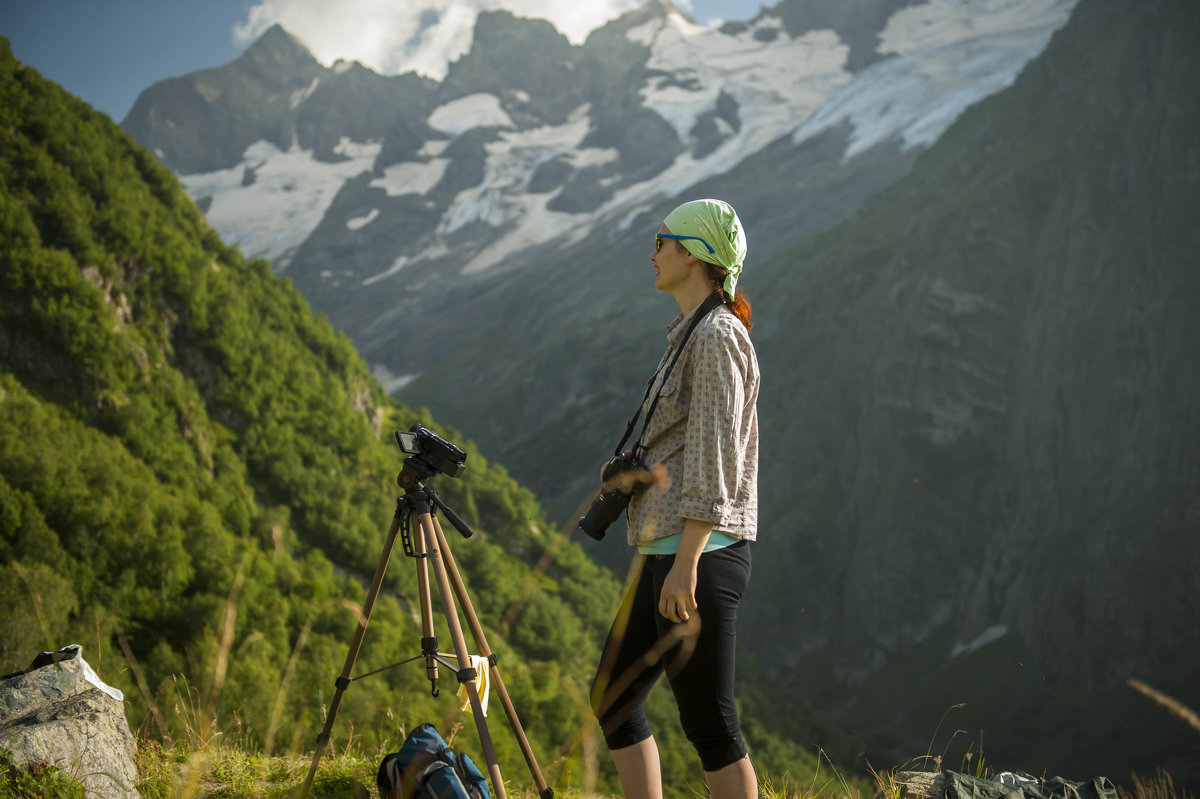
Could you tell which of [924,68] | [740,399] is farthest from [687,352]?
[924,68]

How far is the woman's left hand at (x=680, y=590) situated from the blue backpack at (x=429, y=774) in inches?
32.5

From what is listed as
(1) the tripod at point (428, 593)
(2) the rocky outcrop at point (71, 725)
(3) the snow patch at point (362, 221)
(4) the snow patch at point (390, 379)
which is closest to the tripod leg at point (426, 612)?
(1) the tripod at point (428, 593)

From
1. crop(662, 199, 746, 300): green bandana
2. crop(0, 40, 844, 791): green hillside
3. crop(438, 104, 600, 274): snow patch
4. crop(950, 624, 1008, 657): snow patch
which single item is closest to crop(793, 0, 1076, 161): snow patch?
crop(438, 104, 600, 274): snow patch

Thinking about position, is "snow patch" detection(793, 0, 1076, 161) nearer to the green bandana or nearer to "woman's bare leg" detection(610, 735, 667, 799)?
the green bandana

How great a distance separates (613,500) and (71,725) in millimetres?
2345

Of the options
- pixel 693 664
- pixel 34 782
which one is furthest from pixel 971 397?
pixel 34 782

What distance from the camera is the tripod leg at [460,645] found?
2816 mm

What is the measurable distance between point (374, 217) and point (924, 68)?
121598mm

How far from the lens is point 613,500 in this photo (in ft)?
9.39

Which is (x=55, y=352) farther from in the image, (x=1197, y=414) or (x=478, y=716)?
(x=1197, y=414)

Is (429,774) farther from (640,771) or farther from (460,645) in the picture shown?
(640,771)

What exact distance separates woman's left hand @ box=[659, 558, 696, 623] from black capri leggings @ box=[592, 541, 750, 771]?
0.31 ft

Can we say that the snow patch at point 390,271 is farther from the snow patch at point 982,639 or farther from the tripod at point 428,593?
the tripod at point 428,593

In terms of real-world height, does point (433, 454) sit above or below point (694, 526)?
above
